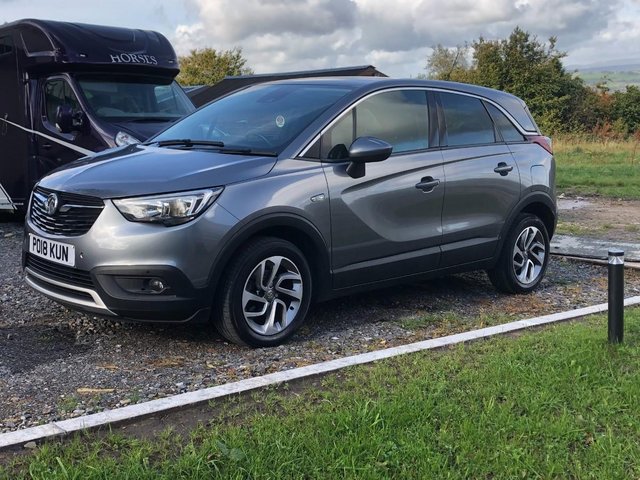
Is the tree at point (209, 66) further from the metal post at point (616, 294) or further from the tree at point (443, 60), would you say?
the metal post at point (616, 294)

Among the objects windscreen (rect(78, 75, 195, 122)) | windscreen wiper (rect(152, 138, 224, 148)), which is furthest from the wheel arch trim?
windscreen (rect(78, 75, 195, 122))

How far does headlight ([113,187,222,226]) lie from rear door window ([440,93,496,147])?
2467mm

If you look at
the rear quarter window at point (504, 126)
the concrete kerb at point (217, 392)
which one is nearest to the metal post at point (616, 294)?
the concrete kerb at point (217, 392)

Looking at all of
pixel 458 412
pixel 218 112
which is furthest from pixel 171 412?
pixel 218 112

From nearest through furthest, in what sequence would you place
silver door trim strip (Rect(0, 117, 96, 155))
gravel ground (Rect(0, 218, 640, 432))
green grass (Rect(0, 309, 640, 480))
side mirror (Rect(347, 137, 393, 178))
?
1. green grass (Rect(0, 309, 640, 480))
2. gravel ground (Rect(0, 218, 640, 432))
3. side mirror (Rect(347, 137, 393, 178))
4. silver door trim strip (Rect(0, 117, 96, 155))

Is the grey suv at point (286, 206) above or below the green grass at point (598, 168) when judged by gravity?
above

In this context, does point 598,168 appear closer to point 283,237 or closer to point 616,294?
point 616,294

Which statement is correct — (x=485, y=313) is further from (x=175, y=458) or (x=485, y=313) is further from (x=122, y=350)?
(x=175, y=458)

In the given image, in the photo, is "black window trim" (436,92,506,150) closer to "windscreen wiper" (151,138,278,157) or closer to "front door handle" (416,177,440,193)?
"front door handle" (416,177,440,193)

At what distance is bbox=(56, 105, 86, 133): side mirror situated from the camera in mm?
8539

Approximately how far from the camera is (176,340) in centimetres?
488

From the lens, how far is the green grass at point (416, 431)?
3014mm

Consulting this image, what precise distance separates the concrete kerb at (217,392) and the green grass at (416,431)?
0.10m

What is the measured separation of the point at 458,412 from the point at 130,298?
80.5 inches
